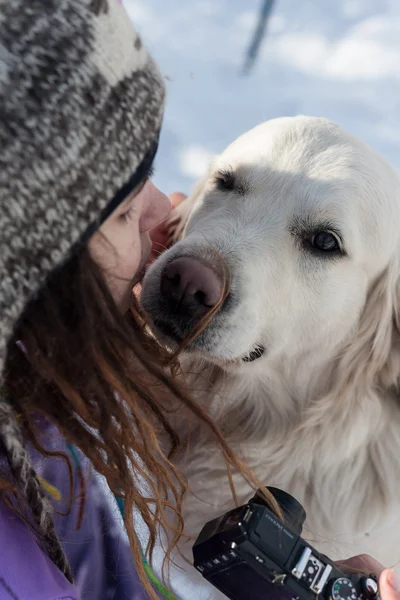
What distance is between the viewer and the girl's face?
45.5 inches

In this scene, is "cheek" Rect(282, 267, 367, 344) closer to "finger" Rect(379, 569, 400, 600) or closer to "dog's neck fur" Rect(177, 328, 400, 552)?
"dog's neck fur" Rect(177, 328, 400, 552)

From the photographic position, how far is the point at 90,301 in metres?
1.08

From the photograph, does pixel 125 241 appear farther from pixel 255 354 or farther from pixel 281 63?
→ pixel 281 63

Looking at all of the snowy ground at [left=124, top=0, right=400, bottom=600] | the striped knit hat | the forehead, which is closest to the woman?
the striped knit hat

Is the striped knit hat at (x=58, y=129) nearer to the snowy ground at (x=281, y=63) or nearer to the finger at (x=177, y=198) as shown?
the finger at (x=177, y=198)

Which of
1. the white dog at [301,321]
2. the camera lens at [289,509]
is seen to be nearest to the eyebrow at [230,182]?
the white dog at [301,321]

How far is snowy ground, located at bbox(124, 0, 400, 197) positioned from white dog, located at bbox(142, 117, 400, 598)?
2.76 meters

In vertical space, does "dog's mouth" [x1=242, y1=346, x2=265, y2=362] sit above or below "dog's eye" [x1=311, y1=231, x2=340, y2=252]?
below

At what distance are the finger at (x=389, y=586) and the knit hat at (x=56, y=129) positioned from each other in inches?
35.0

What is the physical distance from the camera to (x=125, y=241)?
48.6 inches

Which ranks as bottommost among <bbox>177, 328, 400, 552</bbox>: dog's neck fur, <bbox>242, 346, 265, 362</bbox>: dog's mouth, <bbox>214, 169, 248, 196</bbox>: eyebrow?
<bbox>177, 328, 400, 552</bbox>: dog's neck fur

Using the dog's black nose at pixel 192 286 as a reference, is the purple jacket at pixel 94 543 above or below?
below

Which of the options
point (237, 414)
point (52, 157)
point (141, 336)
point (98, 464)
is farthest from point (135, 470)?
point (52, 157)

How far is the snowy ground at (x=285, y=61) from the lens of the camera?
448 cm
